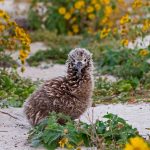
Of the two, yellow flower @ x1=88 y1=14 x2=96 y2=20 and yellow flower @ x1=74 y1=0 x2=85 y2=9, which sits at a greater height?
yellow flower @ x1=74 y1=0 x2=85 y2=9

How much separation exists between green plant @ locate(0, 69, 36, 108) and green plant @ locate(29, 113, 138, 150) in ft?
7.57

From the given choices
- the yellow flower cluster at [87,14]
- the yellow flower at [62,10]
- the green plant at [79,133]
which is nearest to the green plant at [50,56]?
the yellow flower cluster at [87,14]

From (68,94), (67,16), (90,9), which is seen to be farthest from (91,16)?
(68,94)

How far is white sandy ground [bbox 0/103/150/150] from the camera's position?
7.89 metres

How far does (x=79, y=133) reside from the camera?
754 cm

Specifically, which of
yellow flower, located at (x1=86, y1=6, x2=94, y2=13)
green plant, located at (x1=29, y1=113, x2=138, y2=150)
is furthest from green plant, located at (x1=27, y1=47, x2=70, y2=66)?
green plant, located at (x1=29, y1=113, x2=138, y2=150)

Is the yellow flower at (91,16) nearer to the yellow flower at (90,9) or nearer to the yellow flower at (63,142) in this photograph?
the yellow flower at (90,9)

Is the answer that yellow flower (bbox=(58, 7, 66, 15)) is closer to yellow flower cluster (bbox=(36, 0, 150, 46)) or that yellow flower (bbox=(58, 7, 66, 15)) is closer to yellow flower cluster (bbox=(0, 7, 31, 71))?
yellow flower cluster (bbox=(36, 0, 150, 46))

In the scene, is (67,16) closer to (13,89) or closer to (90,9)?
(90,9)

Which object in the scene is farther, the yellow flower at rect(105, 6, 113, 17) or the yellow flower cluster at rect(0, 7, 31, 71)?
the yellow flower at rect(105, 6, 113, 17)

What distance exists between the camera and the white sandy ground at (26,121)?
789 centimetres

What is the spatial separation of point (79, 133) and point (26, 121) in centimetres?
189

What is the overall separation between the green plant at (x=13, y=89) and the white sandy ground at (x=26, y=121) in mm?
346

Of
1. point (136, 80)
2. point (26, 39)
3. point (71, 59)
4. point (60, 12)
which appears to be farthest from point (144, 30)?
point (60, 12)
